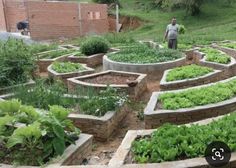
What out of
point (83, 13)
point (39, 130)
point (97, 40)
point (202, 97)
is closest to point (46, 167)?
point (39, 130)

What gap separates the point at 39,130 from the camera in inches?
172

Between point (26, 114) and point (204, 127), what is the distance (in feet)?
7.70

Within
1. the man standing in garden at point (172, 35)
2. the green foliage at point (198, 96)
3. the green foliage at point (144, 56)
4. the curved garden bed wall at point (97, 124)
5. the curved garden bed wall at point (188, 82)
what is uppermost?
the man standing in garden at point (172, 35)

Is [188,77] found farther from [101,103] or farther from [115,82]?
[101,103]

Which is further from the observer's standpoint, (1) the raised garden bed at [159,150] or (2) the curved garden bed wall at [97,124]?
(2) the curved garden bed wall at [97,124]

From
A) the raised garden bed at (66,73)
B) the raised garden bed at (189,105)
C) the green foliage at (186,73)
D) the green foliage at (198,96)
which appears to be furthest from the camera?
the raised garden bed at (66,73)

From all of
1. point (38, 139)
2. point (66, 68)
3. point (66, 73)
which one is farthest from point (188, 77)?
point (38, 139)

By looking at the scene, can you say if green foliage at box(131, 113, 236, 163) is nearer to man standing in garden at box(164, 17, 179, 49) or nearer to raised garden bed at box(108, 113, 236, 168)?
raised garden bed at box(108, 113, 236, 168)

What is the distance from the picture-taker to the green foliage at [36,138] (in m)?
4.38

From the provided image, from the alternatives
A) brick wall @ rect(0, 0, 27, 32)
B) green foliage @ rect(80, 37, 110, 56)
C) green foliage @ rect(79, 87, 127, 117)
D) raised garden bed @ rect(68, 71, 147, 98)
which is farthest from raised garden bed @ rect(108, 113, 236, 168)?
brick wall @ rect(0, 0, 27, 32)

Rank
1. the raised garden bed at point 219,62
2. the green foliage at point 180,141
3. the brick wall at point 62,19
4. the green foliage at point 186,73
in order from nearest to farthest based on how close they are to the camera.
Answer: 1. the green foliage at point 180,141
2. the green foliage at point 186,73
3. the raised garden bed at point 219,62
4. the brick wall at point 62,19

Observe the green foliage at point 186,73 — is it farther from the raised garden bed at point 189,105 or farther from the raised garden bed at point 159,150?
the raised garden bed at point 159,150

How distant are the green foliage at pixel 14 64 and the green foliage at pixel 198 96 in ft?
12.5

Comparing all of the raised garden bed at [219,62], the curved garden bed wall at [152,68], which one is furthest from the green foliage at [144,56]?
the raised garden bed at [219,62]
